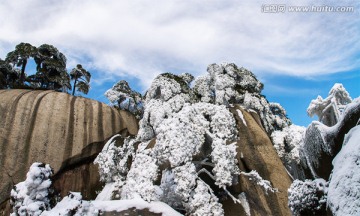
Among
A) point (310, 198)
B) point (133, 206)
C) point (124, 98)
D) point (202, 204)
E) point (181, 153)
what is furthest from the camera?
point (124, 98)

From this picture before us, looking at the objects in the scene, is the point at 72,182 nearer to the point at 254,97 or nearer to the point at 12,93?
the point at 12,93

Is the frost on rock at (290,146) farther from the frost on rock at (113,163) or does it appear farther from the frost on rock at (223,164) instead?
the frost on rock at (113,163)

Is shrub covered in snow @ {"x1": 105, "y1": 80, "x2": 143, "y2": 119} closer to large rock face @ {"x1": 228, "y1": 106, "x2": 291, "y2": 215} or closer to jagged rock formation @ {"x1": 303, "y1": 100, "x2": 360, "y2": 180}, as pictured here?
large rock face @ {"x1": 228, "y1": 106, "x2": 291, "y2": 215}

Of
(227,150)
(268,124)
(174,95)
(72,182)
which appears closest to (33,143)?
(72,182)

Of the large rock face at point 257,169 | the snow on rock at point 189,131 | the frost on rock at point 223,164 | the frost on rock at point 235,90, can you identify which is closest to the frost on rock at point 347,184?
the snow on rock at point 189,131

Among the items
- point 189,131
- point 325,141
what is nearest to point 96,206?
point 189,131

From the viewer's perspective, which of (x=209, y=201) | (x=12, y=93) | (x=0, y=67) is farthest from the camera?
(x=0, y=67)

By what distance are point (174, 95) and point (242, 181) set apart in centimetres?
504

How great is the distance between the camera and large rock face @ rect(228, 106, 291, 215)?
13.8 meters

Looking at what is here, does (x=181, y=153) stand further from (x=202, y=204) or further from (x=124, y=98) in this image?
(x=124, y=98)

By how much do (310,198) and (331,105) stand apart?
4820 mm

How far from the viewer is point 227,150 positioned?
12.1 m

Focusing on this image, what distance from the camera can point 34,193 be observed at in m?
9.09

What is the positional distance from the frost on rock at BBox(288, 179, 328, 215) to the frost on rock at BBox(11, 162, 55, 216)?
6.36 meters
